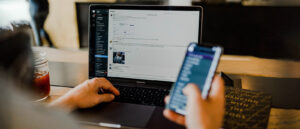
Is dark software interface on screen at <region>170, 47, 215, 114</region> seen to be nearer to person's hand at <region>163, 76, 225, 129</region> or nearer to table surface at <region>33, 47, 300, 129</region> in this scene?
person's hand at <region>163, 76, 225, 129</region>

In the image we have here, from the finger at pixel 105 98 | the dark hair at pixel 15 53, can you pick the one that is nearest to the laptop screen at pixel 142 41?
the finger at pixel 105 98

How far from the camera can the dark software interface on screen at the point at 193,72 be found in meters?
0.53

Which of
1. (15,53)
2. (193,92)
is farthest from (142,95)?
(15,53)

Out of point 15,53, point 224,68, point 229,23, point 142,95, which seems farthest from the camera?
point 229,23

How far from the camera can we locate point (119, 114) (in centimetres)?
69

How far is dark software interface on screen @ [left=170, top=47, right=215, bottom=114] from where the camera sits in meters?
0.53

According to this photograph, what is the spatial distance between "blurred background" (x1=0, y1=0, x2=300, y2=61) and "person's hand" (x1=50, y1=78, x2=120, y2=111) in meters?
0.47

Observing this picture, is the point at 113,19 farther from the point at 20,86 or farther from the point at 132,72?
the point at 20,86

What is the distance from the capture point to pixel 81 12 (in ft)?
3.70

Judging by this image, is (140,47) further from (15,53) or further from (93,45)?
(15,53)

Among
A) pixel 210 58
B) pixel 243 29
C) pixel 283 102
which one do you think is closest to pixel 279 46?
pixel 243 29

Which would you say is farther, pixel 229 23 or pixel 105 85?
pixel 229 23

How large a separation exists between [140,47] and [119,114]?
10.6 inches

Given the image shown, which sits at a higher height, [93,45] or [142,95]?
[93,45]
